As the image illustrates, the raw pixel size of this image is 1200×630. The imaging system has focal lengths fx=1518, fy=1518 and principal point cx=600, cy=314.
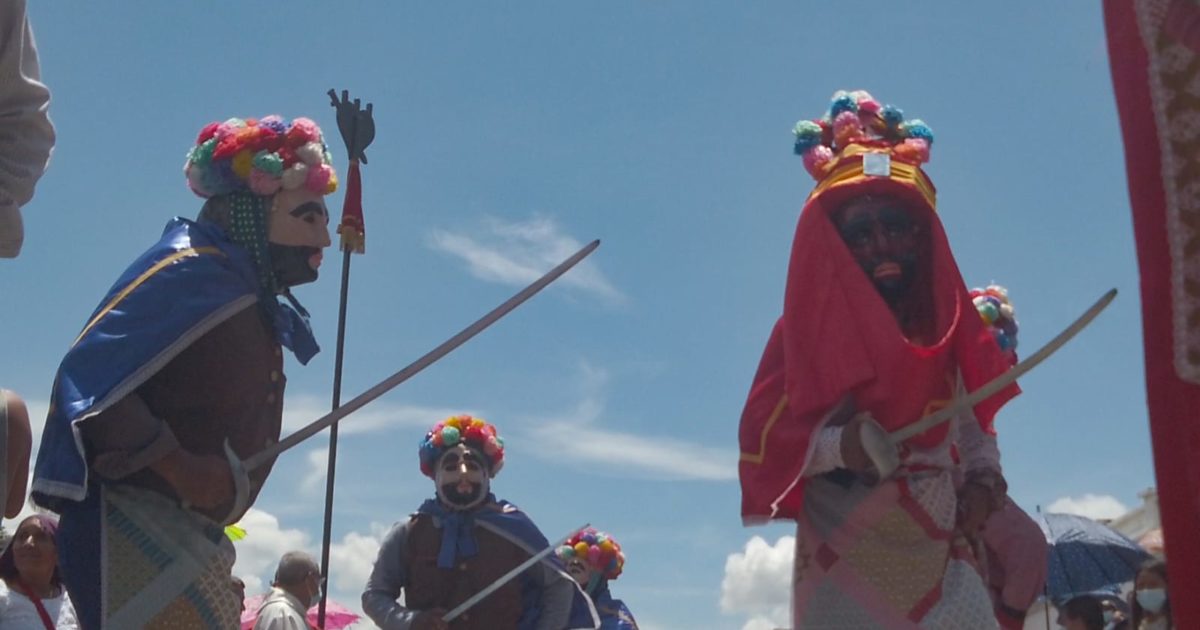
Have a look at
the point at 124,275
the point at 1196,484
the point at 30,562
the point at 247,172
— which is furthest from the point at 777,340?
the point at 30,562

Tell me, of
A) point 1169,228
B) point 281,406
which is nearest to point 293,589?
point 281,406

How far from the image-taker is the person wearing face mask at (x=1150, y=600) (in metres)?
6.00

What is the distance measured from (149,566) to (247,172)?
4.06ft

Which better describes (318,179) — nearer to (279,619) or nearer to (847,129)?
(847,129)

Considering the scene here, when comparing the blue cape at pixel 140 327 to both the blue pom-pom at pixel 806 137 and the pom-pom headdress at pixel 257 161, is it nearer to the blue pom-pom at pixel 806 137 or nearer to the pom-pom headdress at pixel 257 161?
the pom-pom headdress at pixel 257 161

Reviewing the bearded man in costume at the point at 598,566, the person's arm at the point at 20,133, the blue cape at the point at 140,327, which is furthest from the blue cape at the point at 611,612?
the person's arm at the point at 20,133

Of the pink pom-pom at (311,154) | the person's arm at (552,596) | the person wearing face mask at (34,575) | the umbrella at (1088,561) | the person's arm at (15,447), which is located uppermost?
the umbrella at (1088,561)

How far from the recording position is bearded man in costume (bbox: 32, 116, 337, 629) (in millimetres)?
3748

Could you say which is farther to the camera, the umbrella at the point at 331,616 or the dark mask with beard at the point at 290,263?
the umbrella at the point at 331,616

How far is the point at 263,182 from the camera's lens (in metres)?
4.43

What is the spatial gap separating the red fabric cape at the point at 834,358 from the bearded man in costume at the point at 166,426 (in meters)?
1.47

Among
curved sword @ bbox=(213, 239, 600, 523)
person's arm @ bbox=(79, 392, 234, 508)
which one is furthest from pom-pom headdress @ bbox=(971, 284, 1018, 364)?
person's arm @ bbox=(79, 392, 234, 508)

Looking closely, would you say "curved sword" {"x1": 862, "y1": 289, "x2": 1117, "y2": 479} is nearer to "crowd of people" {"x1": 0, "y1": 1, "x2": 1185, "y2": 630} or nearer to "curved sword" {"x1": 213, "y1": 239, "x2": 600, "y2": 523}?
"crowd of people" {"x1": 0, "y1": 1, "x2": 1185, "y2": 630}

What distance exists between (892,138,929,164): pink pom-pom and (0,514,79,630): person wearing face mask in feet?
11.1
